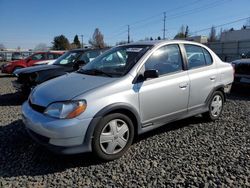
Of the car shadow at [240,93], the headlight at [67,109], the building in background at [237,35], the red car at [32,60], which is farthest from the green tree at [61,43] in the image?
the headlight at [67,109]

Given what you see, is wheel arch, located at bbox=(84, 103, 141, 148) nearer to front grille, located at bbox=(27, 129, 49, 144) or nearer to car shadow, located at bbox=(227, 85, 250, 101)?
front grille, located at bbox=(27, 129, 49, 144)

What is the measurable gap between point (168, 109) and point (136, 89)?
77 centimetres

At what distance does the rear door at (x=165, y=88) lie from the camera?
12.8 ft

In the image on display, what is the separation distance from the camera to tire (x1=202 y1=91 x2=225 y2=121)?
524 centimetres

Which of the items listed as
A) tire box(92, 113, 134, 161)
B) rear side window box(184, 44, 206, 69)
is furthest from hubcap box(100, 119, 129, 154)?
rear side window box(184, 44, 206, 69)

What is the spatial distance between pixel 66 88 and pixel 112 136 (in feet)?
3.03

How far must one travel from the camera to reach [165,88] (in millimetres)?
4117

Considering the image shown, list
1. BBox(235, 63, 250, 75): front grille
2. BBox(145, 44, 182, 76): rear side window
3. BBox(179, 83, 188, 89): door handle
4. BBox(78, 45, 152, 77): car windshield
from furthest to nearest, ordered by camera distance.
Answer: BBox(235, 63, 250, 75): front grille
BBox(179, 83, 188, 89): door handle
BBox(145, 44, 182, 76): rear side window
BBox(78, 45, 152, 77): car windshield

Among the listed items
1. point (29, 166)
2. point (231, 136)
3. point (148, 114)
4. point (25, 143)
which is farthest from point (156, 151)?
point (25, 143)

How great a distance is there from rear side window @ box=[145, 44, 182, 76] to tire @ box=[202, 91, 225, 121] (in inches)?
48.3

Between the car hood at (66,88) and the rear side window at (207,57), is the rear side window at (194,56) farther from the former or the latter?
the car hood at (66,88)

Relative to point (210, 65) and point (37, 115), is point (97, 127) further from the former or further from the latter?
point (210, 65)

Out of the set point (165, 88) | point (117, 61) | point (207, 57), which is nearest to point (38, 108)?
point (117, 61)

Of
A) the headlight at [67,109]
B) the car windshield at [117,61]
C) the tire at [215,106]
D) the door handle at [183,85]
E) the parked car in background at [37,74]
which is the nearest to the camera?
the headlight at [67,109]
